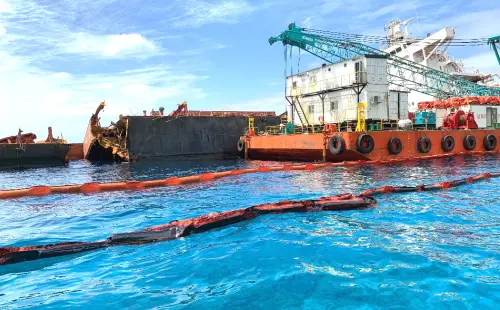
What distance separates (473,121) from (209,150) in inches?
833

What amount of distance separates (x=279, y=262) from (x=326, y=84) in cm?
2273

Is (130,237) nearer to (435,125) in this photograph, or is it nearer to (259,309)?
(259,309)

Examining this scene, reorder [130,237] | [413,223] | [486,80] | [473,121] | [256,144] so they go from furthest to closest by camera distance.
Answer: [486,80], [256,144], [473,121], [413,223], [130,237]

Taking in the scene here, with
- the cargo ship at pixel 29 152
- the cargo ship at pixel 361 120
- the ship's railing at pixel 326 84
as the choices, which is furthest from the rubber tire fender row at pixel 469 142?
the cargo ship at pixel 29 152

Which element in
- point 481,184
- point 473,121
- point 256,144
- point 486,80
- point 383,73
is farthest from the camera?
point 486,80

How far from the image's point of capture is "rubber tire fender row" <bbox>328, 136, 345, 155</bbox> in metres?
20.7

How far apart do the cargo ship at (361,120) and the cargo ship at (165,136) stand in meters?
3.38

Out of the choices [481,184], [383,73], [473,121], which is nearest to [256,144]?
[383,73]

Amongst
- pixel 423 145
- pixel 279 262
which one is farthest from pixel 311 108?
pixel 279 262

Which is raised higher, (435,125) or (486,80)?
(486,80)

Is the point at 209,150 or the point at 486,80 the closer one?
the point at 209,150

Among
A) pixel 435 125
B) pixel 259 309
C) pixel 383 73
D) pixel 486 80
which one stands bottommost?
pixel 259 309

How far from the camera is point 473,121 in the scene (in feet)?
86.3

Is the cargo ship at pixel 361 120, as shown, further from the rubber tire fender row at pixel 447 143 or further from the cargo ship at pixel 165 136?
the cargo ship at pixel 165 136
